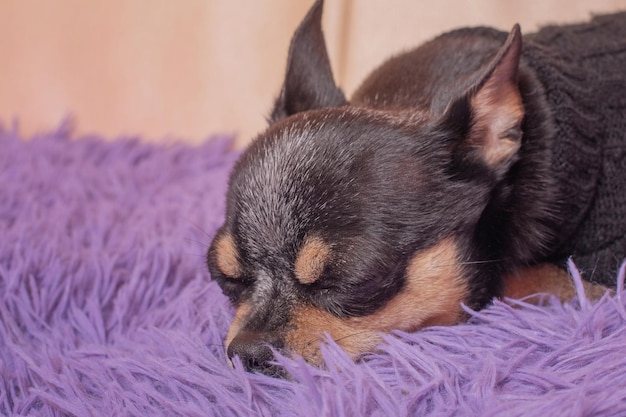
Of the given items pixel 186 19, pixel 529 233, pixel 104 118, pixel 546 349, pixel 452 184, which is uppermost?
pixel 186 19

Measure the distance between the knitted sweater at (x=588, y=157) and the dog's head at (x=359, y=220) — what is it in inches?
6.3

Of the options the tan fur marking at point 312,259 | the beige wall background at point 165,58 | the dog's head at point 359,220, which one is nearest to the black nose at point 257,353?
the dog's head at point 359,220

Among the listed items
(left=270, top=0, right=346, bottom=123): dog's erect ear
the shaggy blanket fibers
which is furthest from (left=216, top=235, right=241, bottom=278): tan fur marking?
(left=270, top=0, right=346, bottom=123): dog's erect ear

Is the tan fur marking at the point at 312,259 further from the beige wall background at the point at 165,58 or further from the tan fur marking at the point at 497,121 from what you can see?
the beige wall background at the point at 165,58

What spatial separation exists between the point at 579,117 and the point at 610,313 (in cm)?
42

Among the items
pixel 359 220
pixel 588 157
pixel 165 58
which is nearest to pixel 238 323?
pixel 359 220

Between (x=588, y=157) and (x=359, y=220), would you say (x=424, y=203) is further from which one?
(x=588, y=157)

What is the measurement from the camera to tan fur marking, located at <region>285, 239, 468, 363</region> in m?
1.15

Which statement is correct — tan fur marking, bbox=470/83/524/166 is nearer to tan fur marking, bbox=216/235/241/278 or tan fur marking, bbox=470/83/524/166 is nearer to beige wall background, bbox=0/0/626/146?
tan fur marking, bbox=216/235/241/278

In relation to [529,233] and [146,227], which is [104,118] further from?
[529,233]

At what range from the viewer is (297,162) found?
1203 mm

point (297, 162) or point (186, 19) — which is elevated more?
point (186, 19)

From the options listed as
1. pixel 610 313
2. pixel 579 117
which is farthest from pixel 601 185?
pixel 610 313

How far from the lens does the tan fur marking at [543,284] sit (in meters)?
1.37
